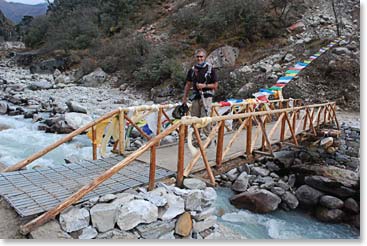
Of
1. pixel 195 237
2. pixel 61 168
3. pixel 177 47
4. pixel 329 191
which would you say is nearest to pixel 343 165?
pixel 329 191

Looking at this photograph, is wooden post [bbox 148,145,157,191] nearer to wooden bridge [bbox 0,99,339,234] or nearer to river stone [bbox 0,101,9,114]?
wooden bridge [bbox 0,99,339,234]

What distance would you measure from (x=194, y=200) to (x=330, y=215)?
3.85m

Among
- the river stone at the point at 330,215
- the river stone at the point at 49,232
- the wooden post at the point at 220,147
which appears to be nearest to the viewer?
the river stone at the point at 49,232

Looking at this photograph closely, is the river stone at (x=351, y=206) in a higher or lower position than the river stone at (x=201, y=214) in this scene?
lower

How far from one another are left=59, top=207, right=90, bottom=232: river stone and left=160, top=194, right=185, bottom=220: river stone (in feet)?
2.39

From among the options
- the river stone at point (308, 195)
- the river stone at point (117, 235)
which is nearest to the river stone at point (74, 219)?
the river stone at point (117, 235)

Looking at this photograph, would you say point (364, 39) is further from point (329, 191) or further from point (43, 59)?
point (43, 59)

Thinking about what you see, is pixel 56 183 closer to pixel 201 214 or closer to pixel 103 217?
pixel 103 217

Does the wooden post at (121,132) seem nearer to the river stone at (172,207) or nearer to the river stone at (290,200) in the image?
the river stone at (172,207)

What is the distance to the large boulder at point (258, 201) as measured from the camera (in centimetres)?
604

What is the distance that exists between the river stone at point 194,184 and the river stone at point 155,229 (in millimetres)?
505

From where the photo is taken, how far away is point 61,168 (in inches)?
154

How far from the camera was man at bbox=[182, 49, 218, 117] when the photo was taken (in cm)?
467

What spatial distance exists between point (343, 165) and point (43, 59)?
2728 centimetres
